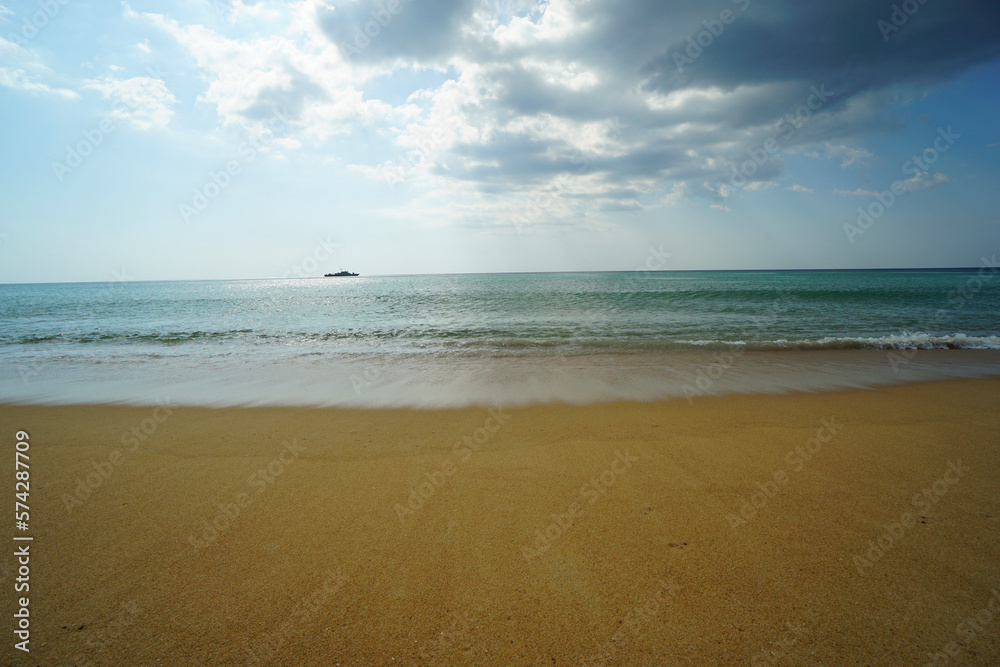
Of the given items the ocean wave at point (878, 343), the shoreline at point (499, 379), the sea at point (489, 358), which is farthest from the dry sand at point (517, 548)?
the ocean wave at point (878, 343)

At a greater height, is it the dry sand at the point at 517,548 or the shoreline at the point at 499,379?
the shoreline at the point at 499,379

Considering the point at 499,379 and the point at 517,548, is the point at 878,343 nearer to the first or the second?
the point at 499,379

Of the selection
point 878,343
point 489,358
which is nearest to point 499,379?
point 489,358

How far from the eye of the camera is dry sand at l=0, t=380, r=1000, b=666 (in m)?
2.57

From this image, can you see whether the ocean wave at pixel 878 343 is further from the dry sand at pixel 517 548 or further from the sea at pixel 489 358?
the dry sand at pixel 517 548

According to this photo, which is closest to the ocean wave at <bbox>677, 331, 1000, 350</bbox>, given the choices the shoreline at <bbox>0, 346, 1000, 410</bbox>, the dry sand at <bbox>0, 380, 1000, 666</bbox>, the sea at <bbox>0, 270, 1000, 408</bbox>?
the sea at <bbox>0, 270, 1000, 408</bbox>

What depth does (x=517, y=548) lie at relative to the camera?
3410 mm

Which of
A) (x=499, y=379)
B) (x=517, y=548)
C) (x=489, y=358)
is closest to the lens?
(x=517, y=548)

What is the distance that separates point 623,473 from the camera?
183 inches

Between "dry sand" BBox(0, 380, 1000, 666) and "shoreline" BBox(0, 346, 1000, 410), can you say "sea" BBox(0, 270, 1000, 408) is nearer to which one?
"shoreline" BBox(0, 346, 1000, 410)

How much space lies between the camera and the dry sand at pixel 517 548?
8.43 feet

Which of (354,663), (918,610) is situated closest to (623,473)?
(918,610)

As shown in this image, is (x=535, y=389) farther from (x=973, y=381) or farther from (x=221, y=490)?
(x=973, y=381)

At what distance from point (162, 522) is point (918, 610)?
6.13m
